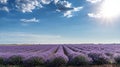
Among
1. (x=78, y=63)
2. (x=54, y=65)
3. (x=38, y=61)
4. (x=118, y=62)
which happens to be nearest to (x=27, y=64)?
(x=38, y=61)

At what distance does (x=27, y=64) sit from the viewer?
15695mm

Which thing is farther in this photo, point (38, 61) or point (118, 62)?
point (118, 62)

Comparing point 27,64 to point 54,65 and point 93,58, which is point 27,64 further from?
point 93,58

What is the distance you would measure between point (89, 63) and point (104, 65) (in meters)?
0.93

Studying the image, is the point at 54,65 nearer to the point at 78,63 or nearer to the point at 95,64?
the point at 78,63

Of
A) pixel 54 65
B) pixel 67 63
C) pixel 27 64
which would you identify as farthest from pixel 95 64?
pixel 27 64

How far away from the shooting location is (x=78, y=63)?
52.5ft

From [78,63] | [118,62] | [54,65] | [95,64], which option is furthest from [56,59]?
[118,62]

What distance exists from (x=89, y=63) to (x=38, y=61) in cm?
317

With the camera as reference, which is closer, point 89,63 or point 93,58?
point 89,63

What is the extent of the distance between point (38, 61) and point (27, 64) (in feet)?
2.26

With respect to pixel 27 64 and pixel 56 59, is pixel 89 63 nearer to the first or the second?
pixel 56 59

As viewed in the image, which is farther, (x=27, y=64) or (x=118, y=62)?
(x=118, y=62)

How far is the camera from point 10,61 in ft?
54.7
